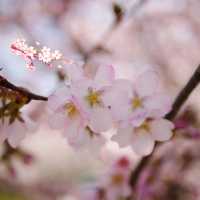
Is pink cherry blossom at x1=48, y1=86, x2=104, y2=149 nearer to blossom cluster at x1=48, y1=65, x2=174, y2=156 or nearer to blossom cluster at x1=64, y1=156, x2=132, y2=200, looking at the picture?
blossom cluster at x1=48, y1=65, x2=174, y2=156

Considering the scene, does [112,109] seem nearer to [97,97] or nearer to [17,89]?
[97,97]

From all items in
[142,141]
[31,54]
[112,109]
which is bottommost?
[142,141]

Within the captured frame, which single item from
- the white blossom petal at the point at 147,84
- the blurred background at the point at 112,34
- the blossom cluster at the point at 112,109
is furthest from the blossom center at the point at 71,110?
the blurred background at the point at 112,34

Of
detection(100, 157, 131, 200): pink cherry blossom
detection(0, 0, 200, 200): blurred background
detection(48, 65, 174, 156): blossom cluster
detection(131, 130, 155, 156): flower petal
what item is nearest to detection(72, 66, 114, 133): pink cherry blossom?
detection(48, 65, 174, 156): blossom cluster

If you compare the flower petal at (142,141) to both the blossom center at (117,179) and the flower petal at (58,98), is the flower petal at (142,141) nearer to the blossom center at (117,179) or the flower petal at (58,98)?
the flower petal at (58,98)

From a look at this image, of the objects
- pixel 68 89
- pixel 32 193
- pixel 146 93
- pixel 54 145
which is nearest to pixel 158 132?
pixel 146 93

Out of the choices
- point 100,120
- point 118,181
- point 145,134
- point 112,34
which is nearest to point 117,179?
point 118,181

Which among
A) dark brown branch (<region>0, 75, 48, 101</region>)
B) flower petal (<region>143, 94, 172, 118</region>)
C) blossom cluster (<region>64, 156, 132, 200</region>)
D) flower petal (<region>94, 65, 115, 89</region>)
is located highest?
dark brown branch (<region>0, 75, 48, 101</region>)
